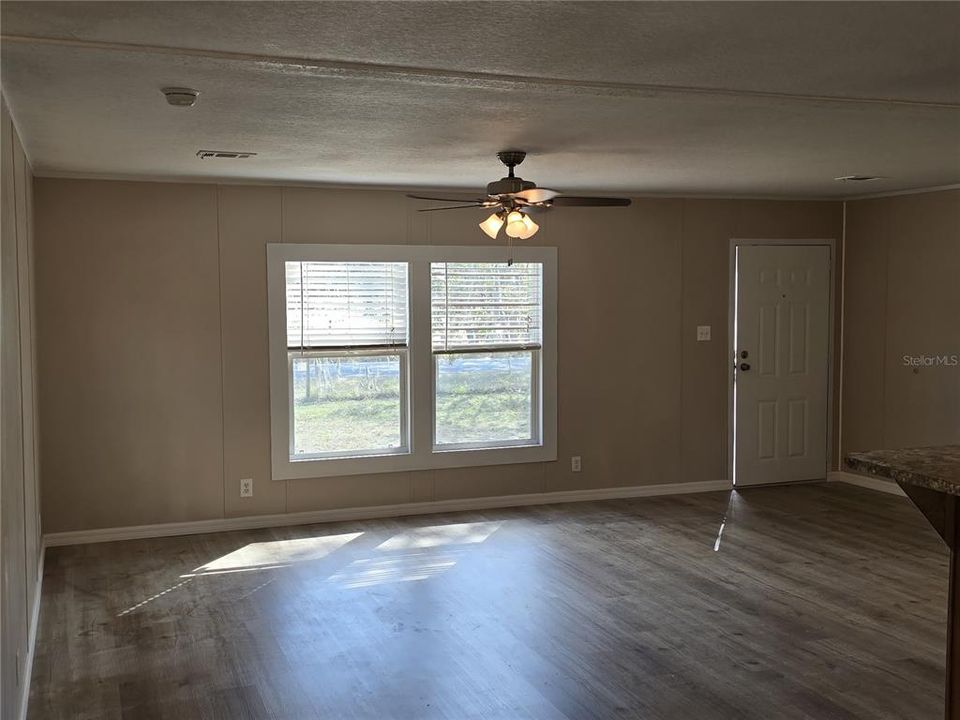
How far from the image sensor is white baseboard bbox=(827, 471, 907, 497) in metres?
7.19

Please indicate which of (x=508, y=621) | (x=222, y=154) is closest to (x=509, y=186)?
(x=222, y=154)

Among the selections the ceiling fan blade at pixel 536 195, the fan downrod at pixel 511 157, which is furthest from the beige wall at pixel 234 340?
the ceiling fan blade at pixel 536 195

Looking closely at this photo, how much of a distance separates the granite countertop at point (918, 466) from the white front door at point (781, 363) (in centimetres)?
467

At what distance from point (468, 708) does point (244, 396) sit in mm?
3254

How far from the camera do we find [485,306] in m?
6.79

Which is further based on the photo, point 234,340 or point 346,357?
point 346,357

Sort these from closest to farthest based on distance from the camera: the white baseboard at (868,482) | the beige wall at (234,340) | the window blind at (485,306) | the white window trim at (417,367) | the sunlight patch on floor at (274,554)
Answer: the sunlight patch on floor at (274,554) < the beige wall at (234,340) < the white window trim at (417,367) < the window blind at (485,306) < the white baseboard at (868,482)

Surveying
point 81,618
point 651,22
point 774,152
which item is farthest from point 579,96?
point 81,618

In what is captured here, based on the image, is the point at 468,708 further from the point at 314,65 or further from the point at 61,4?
the point at 61,4

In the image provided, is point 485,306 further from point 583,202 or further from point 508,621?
point 508,621

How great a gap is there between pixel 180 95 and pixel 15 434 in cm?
138

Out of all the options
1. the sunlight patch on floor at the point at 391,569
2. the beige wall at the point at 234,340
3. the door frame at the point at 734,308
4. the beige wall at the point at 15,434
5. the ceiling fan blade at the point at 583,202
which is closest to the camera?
the beige wall at the point at 15,434

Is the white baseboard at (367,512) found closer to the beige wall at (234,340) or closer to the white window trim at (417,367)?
the beige wall at (234,340)

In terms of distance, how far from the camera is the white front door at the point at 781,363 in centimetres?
745
